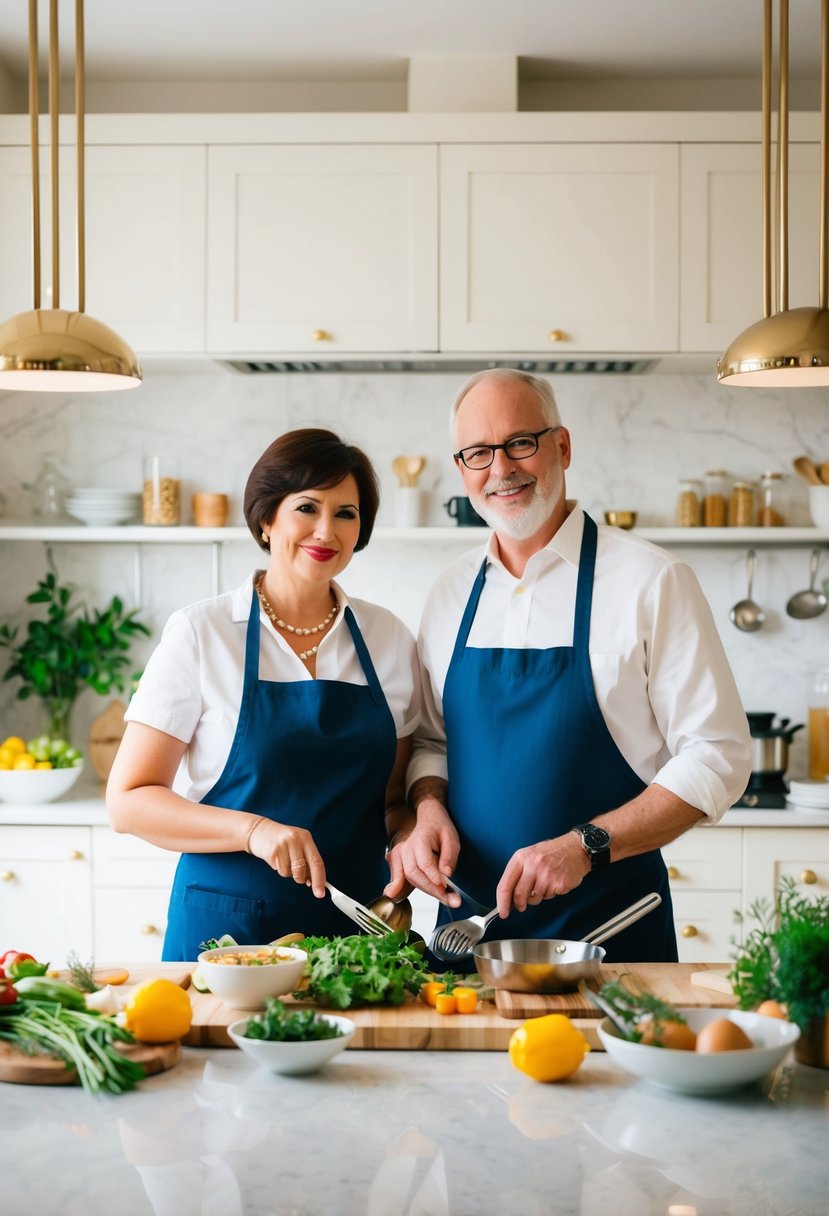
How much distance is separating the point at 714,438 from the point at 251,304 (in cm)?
159

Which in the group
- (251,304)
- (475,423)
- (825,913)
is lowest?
(825,913)

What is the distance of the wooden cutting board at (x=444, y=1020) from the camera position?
1.62 meters

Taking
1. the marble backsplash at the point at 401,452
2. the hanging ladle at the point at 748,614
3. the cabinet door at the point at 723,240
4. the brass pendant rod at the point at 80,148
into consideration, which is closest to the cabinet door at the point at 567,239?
the cabinet door at the point at 723,240

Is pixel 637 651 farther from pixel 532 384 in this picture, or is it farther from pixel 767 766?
pixel 767 766

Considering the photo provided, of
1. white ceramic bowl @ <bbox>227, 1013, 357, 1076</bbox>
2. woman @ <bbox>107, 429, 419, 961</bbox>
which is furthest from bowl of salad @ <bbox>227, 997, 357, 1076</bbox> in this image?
woman @ <bbox>107, 429, 419, 961</bbox>

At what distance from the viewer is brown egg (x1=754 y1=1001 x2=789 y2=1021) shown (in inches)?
58.3

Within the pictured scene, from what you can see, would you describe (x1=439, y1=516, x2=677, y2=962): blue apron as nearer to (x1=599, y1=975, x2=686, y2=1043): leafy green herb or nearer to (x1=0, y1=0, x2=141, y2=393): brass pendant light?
(x1=599, y1=975, x2=686, y2=1043): leafy green herb

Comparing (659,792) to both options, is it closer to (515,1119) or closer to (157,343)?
(515,1119)

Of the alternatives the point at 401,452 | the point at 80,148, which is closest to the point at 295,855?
the point at 80,148

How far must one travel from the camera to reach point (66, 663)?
3934 mm

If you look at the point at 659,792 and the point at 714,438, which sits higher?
the point at 714,438

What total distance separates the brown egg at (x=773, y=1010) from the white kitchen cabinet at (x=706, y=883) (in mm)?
1975

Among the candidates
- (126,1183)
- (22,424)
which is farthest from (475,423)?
(22,424)

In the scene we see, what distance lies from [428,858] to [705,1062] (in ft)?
2.42
